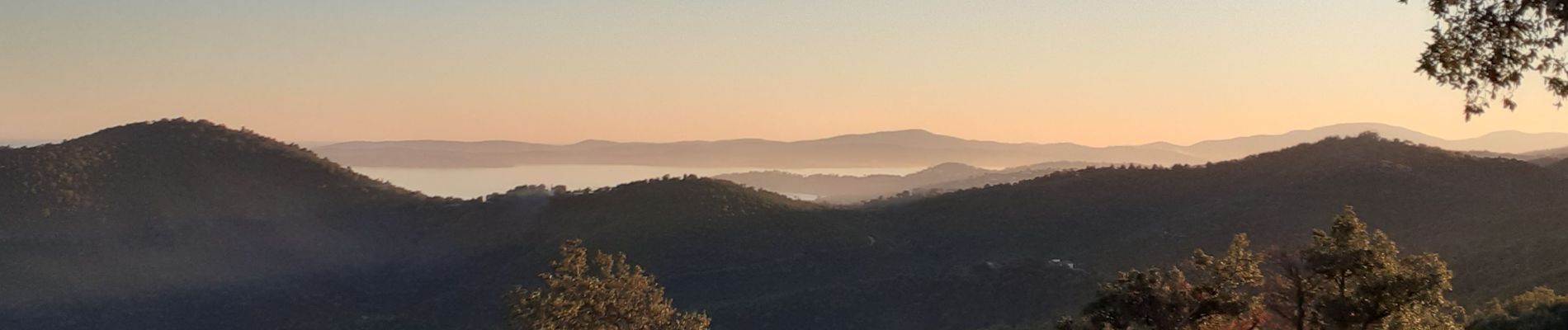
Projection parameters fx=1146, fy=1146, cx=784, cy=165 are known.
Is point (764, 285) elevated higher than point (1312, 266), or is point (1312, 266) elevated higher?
point (1312, 266)

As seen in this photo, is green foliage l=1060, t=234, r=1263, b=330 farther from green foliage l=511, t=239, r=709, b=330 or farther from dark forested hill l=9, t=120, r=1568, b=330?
dark forested hill l=9, t=120, r=1568, b=330

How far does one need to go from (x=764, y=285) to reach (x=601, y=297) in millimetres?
37869

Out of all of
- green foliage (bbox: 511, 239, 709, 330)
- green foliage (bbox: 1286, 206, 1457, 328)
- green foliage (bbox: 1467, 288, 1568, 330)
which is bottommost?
green foliage (bbox: 1467, 288, 1568, 330)

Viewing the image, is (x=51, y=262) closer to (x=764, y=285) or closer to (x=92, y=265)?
(x=92, y=265)

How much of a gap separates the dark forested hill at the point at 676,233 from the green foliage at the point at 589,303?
28.9 meters

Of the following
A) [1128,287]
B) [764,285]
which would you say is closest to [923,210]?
[764,285]

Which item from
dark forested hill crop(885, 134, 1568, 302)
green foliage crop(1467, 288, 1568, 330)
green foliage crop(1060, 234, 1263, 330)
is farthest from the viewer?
dark forested hill crop(885, 134, 1568, 302)

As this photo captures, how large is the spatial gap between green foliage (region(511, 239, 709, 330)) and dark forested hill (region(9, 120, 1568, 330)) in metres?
28.9

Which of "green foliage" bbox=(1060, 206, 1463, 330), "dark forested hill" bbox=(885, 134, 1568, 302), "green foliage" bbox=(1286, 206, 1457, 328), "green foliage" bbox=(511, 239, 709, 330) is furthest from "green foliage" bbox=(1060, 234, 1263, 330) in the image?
"dark forested hill" bbox=(885, 134, 1568, 302)

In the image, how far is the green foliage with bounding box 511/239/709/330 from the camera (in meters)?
20.2

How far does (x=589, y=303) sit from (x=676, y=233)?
46.2m

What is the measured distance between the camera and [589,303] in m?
20.9

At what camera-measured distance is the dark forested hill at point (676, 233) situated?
53531 millimetres

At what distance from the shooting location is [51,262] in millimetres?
64125
